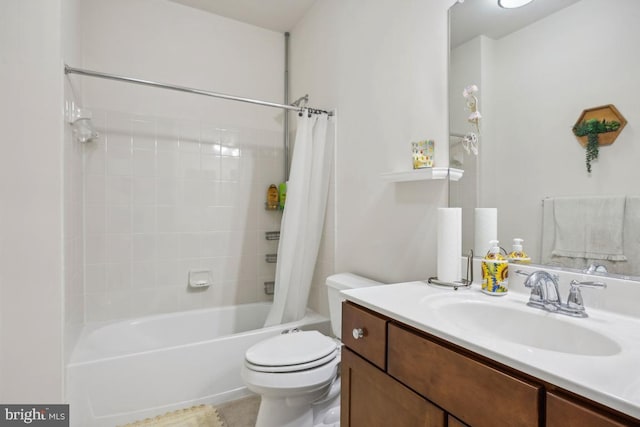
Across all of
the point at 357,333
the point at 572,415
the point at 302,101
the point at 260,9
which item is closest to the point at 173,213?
the point at 302,101

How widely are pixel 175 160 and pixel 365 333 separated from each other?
1.91 m

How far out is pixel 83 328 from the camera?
1.99m

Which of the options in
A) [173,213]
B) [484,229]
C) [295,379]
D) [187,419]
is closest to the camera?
[484,229]

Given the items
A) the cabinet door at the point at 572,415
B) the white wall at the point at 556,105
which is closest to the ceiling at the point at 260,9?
the white wall at the point at 556,105

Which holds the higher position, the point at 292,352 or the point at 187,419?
the point at 292,352

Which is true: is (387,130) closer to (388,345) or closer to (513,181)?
(513,181)

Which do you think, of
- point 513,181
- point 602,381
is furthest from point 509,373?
point 513,181

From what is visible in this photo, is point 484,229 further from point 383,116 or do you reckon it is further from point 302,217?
point 302,217

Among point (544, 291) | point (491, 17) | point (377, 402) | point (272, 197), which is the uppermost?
point (491, 17)

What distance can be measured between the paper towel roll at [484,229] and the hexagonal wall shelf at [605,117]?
0.36 meters

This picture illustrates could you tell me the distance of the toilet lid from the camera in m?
1.36

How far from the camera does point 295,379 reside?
1.33 meters

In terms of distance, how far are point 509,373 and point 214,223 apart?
7.12ft

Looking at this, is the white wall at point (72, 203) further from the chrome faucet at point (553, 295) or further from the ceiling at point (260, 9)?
the chrome faucet at point (553, 295)
